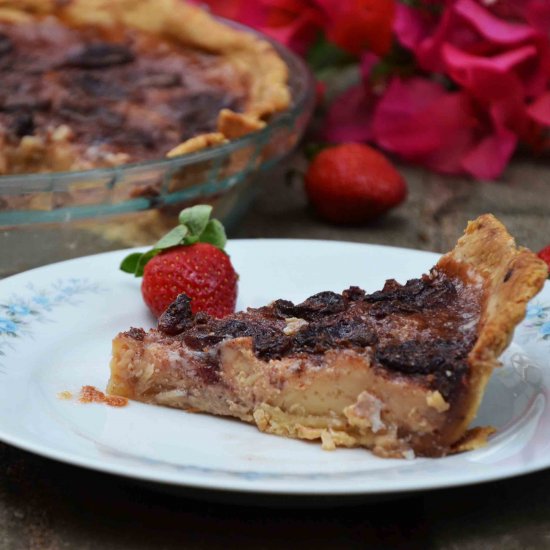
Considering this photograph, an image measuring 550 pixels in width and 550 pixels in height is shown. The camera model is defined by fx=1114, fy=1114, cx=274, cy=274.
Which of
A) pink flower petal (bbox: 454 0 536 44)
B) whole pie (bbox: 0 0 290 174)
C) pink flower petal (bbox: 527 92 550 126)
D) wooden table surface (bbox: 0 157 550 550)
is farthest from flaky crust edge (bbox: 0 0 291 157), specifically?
wooden table surface (bbox: 0 157 550 550)

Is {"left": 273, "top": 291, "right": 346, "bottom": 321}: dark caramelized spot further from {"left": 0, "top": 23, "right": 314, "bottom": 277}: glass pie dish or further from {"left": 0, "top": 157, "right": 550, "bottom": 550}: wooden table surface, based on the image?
{"left": 0, "top": 23, "right": 314, "bottom": 277}: glass pie dish

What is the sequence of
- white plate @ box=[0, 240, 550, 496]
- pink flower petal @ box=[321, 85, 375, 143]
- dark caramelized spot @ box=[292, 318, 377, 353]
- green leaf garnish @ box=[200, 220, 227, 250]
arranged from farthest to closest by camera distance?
pink flower petal @ box=[321, 85, 375, 143] → green leaf garnish @ box=[200, 220, 227, 250] → dark caramelized spot @ box=[292, 318, 377, 353] → white plate @ box=[0, 240, 550, 496]

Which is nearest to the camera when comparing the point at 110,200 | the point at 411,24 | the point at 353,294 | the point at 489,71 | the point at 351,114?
the point at 353,294

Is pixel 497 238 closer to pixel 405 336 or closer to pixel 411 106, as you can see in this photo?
pixel 405 336

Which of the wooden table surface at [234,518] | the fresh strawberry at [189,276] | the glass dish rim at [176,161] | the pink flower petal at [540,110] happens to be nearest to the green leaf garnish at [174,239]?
the fresh strawberry at [189,276]

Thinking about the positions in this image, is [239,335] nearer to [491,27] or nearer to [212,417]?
[212,417]

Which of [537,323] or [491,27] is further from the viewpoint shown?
[491,27]

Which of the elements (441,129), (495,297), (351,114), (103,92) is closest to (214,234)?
(495,297)
